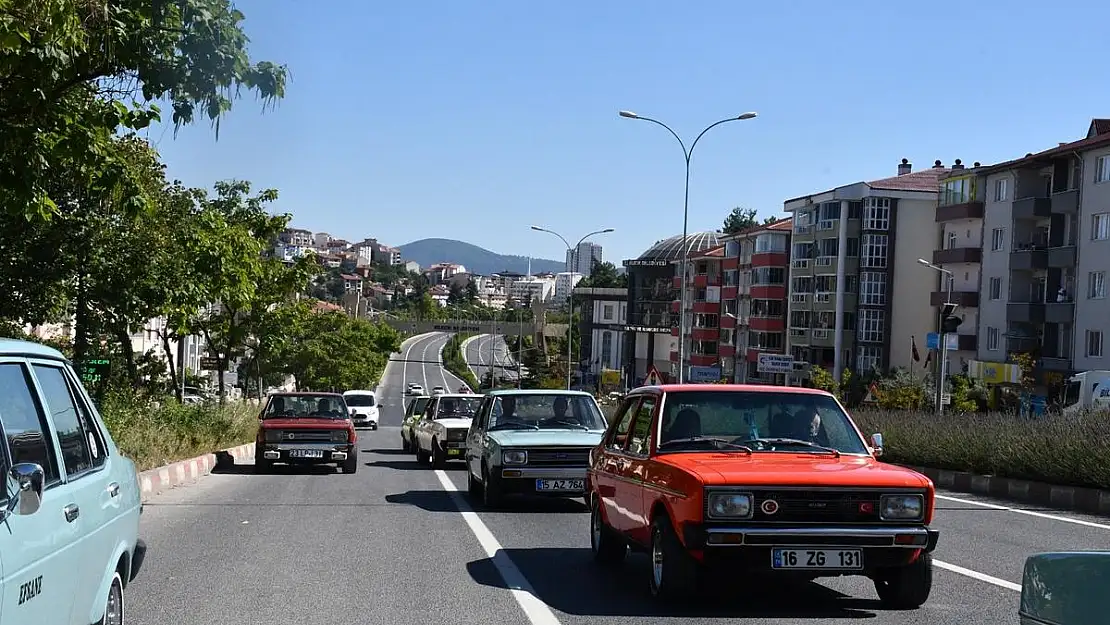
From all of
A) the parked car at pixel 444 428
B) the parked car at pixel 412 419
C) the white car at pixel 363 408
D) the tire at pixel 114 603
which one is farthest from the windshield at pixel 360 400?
the tire at pixel 114 603

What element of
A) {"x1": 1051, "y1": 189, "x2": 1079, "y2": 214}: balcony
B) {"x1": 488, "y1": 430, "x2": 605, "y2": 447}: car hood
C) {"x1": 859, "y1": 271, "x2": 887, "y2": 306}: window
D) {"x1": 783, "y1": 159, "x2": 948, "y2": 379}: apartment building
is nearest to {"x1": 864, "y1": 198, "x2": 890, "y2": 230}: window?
{"x1": 783, "y1": 159, "x2": 948, "y2": 379}: apartment building

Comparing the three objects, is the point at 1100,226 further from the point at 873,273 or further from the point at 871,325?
the point at 871,325

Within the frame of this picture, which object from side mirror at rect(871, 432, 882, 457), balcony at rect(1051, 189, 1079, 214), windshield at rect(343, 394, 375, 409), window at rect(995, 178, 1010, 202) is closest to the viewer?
side mirror at rect(871, 432, 882, 457)

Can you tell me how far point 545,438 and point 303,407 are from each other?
9081 mm

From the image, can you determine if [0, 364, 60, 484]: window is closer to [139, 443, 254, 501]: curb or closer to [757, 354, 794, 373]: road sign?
[139, 443, 254, 501]: curb

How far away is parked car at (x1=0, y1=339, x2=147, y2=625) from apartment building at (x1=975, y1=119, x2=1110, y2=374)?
56.1 m

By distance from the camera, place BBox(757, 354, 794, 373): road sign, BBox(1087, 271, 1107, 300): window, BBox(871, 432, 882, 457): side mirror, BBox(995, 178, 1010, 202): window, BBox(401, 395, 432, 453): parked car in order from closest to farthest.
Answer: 1. BBox(871, 432, 882, 457): side mirror
2. BBox(401, 395, 432, 453): parked car
3. BBox(757, 354, 794, 373): road sign
4. BBox(1087, 271, 1107, 300): window
5. BBox(995, 178, 1010, 202): window

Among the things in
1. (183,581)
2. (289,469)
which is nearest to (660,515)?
(183,581)

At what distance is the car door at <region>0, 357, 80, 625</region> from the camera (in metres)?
4.55

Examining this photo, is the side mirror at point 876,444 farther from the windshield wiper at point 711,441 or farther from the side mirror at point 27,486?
the side mirror at point 27,486

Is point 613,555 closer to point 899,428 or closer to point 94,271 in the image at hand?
point 94,271

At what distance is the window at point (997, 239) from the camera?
217 feet

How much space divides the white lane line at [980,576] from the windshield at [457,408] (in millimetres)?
16610

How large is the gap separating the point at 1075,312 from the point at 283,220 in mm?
38157
